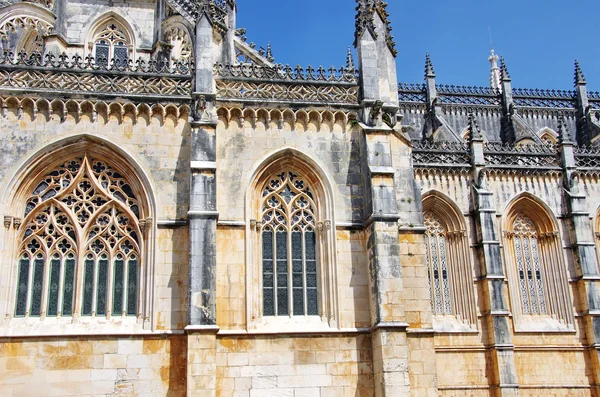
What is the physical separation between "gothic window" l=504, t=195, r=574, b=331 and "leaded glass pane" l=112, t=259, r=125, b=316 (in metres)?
15.4

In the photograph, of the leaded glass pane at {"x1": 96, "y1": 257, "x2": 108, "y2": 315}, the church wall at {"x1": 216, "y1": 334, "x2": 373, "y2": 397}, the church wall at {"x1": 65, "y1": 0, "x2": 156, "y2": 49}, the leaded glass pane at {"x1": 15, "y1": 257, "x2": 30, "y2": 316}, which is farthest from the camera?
the church wall at {"x1": 65, "y1": 0, "x2": 156, "y2": 49}

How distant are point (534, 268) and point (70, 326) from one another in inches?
710

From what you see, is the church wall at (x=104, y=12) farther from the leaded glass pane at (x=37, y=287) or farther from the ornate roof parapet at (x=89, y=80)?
the leaded glass pane at (x=37, y=287)

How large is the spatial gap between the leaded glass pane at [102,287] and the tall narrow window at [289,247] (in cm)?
377

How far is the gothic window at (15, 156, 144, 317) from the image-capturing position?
1647 cm

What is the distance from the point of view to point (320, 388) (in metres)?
16.3

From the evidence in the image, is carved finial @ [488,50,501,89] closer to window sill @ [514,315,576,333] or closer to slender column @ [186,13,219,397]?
window sill @ [514,315,576,333]

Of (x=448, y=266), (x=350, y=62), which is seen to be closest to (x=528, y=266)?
(x=448, y=266)

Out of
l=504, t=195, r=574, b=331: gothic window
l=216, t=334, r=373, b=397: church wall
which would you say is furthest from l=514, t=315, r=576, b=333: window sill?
l=216, t=334, r=373, b=397: church wall

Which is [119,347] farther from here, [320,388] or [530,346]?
[530,346]

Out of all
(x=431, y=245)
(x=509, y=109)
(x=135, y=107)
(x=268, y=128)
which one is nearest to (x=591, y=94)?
(x=509, y=109)

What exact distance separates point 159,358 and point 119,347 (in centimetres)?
93

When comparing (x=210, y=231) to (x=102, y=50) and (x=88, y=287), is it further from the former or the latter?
(x=102, y=50)

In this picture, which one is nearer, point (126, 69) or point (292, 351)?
point (292, 351)
